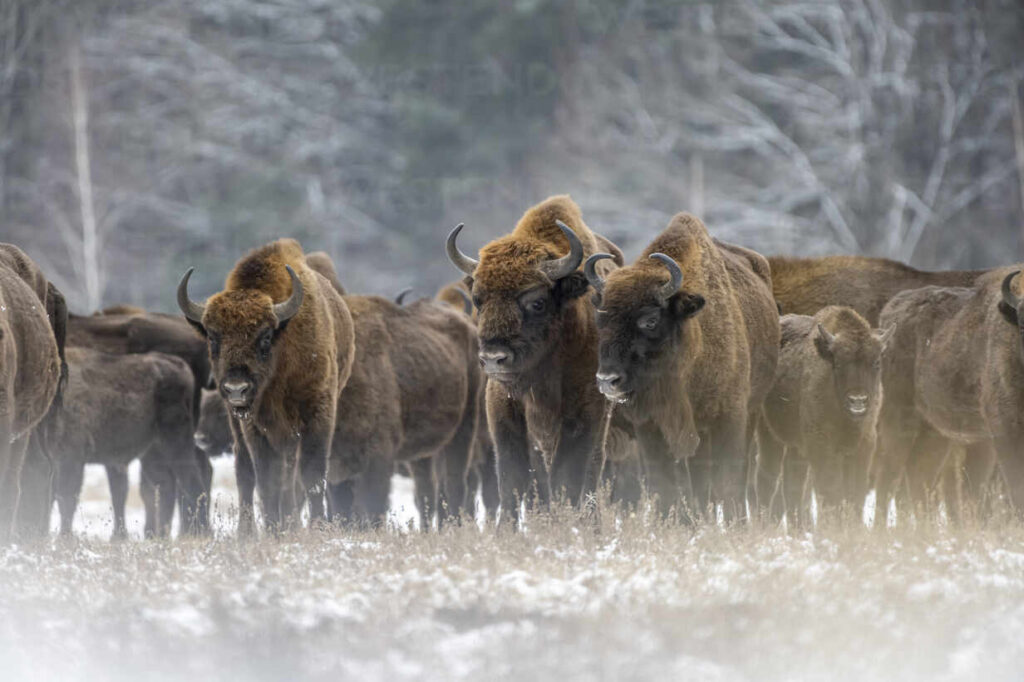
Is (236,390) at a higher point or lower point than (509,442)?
higher

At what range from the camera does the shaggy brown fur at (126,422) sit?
13.6 metres

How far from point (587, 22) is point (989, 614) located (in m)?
24.4

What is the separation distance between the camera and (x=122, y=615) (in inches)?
283

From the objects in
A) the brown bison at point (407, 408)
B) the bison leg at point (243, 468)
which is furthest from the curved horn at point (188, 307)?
the brown bison at point (407, 408)

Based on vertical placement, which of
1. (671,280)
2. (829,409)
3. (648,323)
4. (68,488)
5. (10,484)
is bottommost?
(68,488)

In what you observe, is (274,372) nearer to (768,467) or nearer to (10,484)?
(10,484)

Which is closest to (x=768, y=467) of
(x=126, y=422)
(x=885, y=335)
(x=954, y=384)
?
(x=885, y=335)

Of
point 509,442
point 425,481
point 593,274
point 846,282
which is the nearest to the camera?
point 593,274

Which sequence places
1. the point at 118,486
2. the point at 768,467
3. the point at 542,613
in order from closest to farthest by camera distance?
the point at 542,613 < the point at 768,467 < the point at 118,486

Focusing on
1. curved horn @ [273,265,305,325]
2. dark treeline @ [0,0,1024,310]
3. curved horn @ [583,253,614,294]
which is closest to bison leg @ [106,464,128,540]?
curved horn @ [273,265,305,325]

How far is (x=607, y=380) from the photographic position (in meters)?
8.53

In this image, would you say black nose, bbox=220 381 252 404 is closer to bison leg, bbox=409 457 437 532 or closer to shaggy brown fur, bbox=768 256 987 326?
bison leg, bbox=409 457 437 532

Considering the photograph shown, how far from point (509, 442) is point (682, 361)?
1.38 m

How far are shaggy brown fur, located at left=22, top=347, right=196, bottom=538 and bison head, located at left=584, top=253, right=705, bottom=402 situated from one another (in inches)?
251
